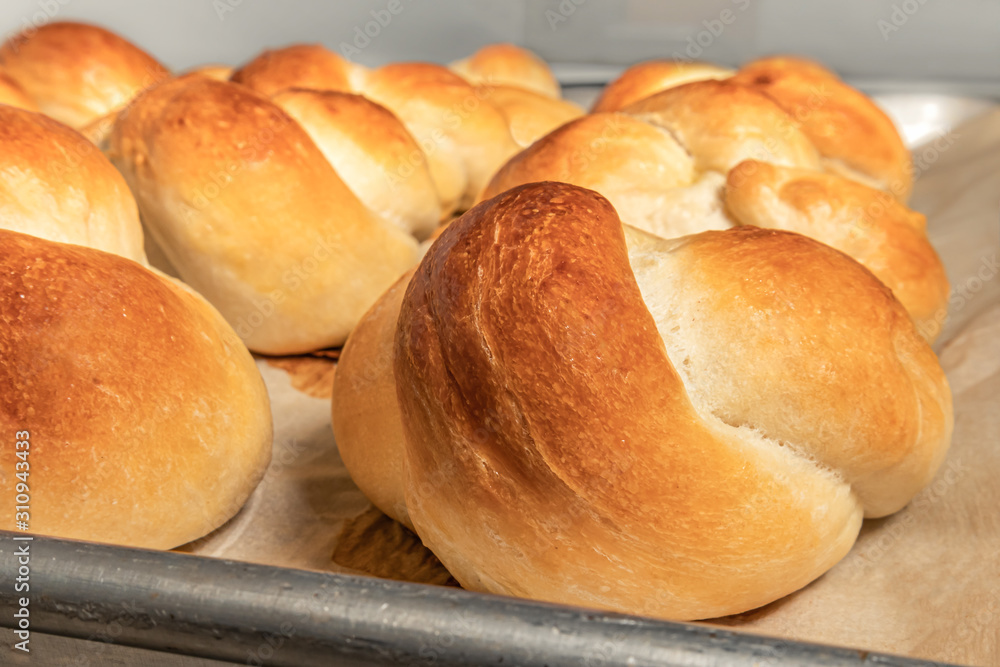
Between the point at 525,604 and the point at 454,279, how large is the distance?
360 millimetres

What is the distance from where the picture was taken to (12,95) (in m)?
1.61

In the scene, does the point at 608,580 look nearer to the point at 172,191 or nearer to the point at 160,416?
the point at 160,416

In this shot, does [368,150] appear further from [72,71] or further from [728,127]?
[72,71]

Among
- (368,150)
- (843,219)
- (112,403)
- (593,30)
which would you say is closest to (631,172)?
(843,219)

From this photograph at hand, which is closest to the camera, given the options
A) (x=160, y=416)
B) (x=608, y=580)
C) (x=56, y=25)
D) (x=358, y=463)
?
(x=608, y=580)

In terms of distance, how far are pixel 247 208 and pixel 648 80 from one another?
114 cm

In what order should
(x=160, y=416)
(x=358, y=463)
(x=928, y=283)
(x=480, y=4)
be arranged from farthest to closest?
(x=480, y=4), (x=928, y=283), (x=358, y=463), (x=160, y=416)

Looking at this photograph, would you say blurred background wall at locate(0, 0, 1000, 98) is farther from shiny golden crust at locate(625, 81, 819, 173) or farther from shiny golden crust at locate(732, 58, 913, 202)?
shiny golden crust at locate(625, 81, 819, 173)

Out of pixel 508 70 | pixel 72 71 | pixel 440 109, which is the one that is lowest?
pixel 508 70

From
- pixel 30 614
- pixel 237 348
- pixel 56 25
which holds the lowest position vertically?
pixel 237 348

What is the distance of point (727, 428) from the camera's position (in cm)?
86

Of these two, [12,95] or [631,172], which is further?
[12,95]

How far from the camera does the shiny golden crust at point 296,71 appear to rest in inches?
75.3

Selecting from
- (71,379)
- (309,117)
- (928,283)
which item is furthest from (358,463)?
(928,283)
